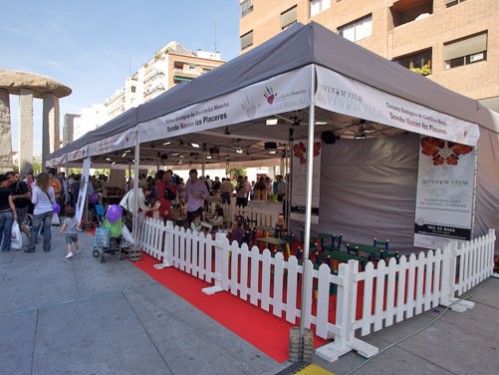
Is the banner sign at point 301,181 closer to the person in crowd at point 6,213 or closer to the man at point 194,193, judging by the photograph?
the man at point 194,193

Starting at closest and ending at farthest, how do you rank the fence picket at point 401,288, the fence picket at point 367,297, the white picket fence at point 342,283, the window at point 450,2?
the white picket fence at point 342,283 < the fence picket at point 367,297 < the fence picket at point 401,288 < the window at point 450,2

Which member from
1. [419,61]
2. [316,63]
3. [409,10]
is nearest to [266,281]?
[316,63]

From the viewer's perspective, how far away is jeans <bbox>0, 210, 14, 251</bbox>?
22.4 ft

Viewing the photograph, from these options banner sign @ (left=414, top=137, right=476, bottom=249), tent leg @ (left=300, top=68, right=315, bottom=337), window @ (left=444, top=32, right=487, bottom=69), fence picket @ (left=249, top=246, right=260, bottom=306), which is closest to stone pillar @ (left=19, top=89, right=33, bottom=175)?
fence picket @ (left=249, top=246, right=260, bottom=306)

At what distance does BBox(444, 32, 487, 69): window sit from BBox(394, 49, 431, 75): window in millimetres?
990

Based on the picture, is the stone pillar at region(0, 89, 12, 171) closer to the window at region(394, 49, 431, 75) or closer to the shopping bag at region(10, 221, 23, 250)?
the shopping bag at region(10, 221, 23, 250)

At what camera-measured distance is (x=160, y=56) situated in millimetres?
82375

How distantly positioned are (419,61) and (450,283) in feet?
55.2

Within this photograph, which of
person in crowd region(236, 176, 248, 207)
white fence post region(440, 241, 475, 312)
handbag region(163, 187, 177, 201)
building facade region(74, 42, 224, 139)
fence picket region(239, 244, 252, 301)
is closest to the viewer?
Result: fence picket region(239, 244, 252, 301)

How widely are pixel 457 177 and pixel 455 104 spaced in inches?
53.5

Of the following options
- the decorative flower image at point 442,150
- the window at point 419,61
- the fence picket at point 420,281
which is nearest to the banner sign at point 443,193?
the decorative flower image at point 442,150

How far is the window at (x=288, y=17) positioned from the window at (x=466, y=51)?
39.7 ft

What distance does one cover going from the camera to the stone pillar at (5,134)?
22.3m

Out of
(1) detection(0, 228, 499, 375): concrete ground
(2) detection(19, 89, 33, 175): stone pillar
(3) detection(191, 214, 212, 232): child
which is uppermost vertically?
(2) detection(19, 89, 33, 175): stone pillar
